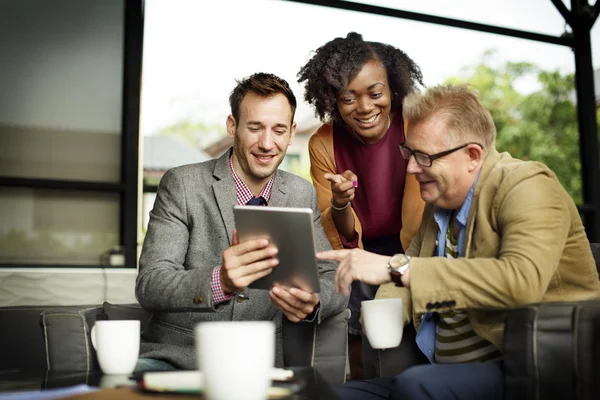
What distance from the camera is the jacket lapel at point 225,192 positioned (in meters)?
2.05

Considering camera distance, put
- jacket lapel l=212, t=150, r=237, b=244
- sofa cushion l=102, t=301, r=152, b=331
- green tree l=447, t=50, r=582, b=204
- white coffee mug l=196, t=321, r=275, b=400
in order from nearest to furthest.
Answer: white coffee mug l=196, t=321, r=275, b=400 → sofa cushion l=102, t=301, r=152, b=331 → jacket lapel l=212, t=150, r=237, b=244 → green tree l=447, t=50, r=582, b=204

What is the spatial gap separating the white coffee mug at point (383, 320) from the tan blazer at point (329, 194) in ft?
3.74

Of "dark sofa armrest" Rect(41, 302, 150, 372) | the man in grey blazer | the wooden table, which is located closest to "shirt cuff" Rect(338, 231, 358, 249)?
the man in grey blazer

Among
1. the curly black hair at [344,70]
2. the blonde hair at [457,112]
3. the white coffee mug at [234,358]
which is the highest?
the curly black hair at [344,70]

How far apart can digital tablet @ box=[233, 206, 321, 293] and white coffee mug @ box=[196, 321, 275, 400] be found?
598mm

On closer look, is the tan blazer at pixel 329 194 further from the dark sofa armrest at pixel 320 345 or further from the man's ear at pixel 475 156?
the man's ear at pixel 475 156

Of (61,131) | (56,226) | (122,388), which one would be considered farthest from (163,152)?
(122,388)

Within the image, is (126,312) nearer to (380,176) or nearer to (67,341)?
(67,341)

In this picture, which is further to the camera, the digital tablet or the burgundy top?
the burgundy top

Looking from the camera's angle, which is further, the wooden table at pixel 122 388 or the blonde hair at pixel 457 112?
the blonde hair at pixel 457 112

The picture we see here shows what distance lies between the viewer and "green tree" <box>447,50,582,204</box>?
17.5ft

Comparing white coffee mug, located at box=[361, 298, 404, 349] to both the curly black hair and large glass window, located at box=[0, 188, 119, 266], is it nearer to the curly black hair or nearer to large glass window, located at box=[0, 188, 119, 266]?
the curly black hair

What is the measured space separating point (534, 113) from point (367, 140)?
9.92ft

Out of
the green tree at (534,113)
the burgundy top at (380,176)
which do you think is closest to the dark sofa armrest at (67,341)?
the burgundy top at (380,176)
